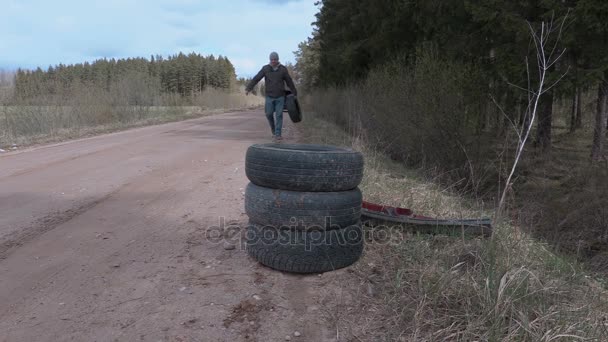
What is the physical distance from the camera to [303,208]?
3541 millimetres

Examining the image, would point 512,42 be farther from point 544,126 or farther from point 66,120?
point 66,120

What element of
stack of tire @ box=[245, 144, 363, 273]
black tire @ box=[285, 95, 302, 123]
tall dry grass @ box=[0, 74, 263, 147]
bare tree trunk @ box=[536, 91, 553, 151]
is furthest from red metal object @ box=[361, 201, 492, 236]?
tall dry grass @ box=[0, 74, 263, 147]

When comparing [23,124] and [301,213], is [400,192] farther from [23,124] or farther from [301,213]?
[23,124]

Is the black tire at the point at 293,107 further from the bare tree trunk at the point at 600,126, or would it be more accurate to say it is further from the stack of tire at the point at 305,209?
the bare tree trunk at the point at 600,126

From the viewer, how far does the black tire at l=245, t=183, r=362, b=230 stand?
3.54 m

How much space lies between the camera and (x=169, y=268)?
3744 mm

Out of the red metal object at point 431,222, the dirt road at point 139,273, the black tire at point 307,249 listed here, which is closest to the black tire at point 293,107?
the dirt road at point 139,273

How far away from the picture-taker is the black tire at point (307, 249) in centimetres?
357

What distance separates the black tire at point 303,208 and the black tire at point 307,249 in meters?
0.07

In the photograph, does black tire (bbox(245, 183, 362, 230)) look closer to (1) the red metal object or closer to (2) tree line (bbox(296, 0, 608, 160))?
(1) the red metal object

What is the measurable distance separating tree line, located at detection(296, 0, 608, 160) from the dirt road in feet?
11.6

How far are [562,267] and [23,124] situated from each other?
17.3 meters

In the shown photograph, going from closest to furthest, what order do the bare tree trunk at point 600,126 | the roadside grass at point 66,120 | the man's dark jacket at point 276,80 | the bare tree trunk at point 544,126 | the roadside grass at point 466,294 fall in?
1. the roadside grass at point 466,294
2. the man's dark jacket at point 276,80
3. the bare tree trunk at point 600,126
4. the bare tree trunk at point 544,126
5. the roadside grass at point 66,120

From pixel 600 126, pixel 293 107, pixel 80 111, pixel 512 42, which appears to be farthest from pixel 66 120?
pixel 600 126
